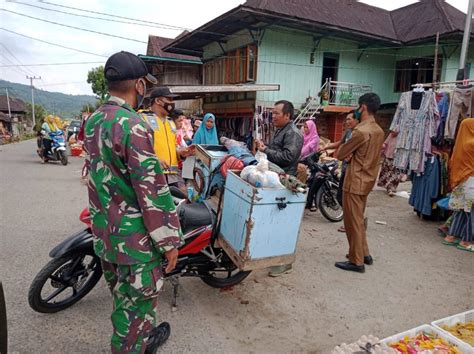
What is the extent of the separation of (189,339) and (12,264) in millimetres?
2286

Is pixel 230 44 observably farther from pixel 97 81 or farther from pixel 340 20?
pixel 97 81

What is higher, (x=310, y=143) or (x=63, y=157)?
(x=310, y=143)

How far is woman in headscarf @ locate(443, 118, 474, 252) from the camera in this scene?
4.36 metres

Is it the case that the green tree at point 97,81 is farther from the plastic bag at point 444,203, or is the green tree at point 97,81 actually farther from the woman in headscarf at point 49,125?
the plastic bag at point 444,203

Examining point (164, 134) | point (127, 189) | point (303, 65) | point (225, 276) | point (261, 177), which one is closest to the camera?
point (127, 189)

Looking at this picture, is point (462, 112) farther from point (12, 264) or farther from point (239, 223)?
point (12, 264)

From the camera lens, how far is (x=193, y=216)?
271cm

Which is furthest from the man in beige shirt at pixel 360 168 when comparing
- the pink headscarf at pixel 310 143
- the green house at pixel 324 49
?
the green house at pixel 324 49

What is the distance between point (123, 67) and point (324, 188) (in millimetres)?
4433

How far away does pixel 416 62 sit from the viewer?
45.1ft

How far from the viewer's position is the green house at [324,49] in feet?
38.1

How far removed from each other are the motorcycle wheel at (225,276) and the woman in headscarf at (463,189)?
334 centimetres

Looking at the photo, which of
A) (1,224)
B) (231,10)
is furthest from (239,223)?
(231,10)

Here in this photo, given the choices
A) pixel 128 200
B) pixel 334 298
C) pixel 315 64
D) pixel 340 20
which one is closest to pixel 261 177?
pixel 128 200
